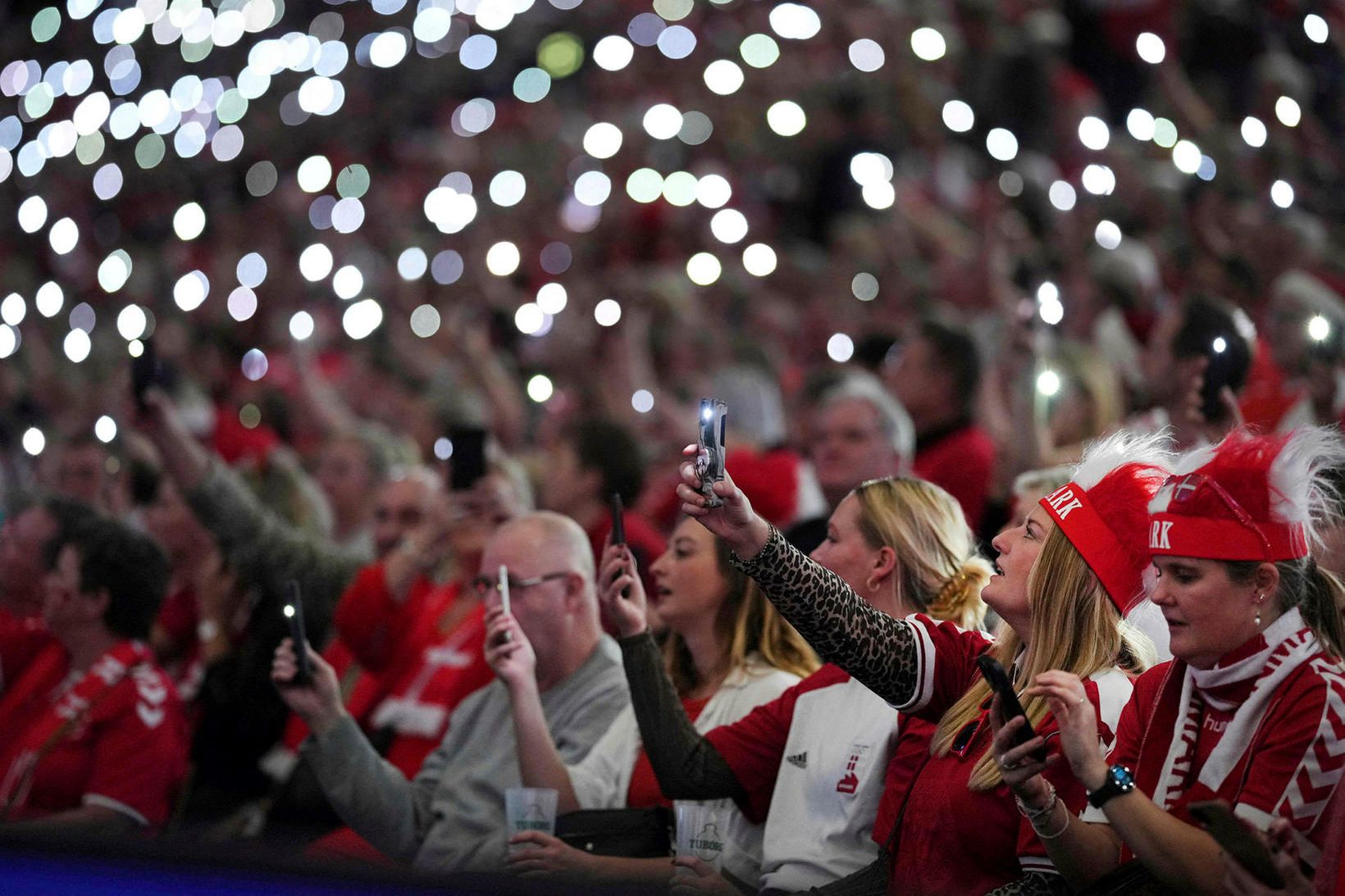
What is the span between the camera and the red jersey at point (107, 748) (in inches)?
163

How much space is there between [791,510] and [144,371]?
1.98 meters

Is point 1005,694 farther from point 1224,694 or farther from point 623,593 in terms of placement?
point 623,593

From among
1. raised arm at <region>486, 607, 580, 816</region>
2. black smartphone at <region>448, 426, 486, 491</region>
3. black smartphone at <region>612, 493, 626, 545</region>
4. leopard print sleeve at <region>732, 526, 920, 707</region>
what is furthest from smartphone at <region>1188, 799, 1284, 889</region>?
black smartphone at <region>448, 426, 486, 491</region>

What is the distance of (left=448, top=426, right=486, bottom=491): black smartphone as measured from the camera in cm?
462

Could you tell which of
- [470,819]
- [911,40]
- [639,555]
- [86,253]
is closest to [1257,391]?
[639,555]

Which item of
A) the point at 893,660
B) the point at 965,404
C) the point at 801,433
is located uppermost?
the point at 893,660

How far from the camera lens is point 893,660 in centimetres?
264

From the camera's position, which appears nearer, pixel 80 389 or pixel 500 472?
pixel 500 472

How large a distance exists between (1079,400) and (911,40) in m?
4.19

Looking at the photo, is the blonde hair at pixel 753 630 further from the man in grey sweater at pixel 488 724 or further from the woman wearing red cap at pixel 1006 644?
the woman wearing red cap at pixel 1006 644

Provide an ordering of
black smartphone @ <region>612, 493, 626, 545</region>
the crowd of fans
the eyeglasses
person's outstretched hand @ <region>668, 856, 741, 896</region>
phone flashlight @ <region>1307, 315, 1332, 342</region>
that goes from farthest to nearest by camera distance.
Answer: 1. phone flashlight @ <region>1307, 315, 1332, 342</region>
2. the eyeglasses
3. black smartphone @ <region>612, 493, 626, 545</region>
4. person's outstretched hand @ <region>668, 856, 741, 896</region>
5. the crowd of fans

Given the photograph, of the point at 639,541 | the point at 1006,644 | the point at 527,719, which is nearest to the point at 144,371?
the point at 639,541

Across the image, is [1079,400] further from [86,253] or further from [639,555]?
[86,253]

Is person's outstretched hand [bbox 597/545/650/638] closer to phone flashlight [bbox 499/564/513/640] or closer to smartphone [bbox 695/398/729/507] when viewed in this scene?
phone flashlight [bbox 499/564/513/640]
